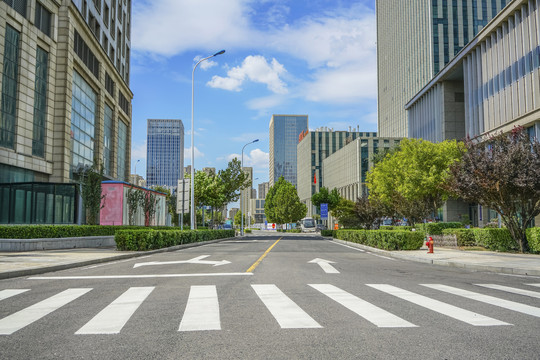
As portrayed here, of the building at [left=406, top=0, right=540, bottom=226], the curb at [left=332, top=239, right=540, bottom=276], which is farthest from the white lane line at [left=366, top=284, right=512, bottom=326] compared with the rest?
the building at [left=406, top=0, right=540, bottom=226]

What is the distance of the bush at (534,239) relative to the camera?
18.9 meters

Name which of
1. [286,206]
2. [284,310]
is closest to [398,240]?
[284,310]

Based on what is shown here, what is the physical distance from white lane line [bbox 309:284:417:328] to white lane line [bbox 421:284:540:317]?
212cm

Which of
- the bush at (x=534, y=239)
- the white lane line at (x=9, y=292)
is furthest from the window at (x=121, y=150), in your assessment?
the white lane line at (x=9, y=292)

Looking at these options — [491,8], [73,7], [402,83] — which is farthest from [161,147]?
[73,7]

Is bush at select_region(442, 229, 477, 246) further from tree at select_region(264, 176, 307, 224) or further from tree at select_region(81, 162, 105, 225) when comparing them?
tree at select_region(264, 176, 307, 224)

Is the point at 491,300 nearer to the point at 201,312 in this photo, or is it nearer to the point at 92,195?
the point at 201,312

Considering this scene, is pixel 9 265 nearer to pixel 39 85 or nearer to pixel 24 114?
pixel 24 114

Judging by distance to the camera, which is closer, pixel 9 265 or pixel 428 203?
pixel 9 265

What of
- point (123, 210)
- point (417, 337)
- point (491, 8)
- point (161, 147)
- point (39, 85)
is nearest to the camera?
point (417, 337)

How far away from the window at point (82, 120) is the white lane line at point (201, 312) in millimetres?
34681

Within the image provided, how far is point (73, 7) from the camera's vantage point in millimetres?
37188

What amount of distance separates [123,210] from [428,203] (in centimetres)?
2570

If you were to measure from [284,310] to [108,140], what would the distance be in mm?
48917
